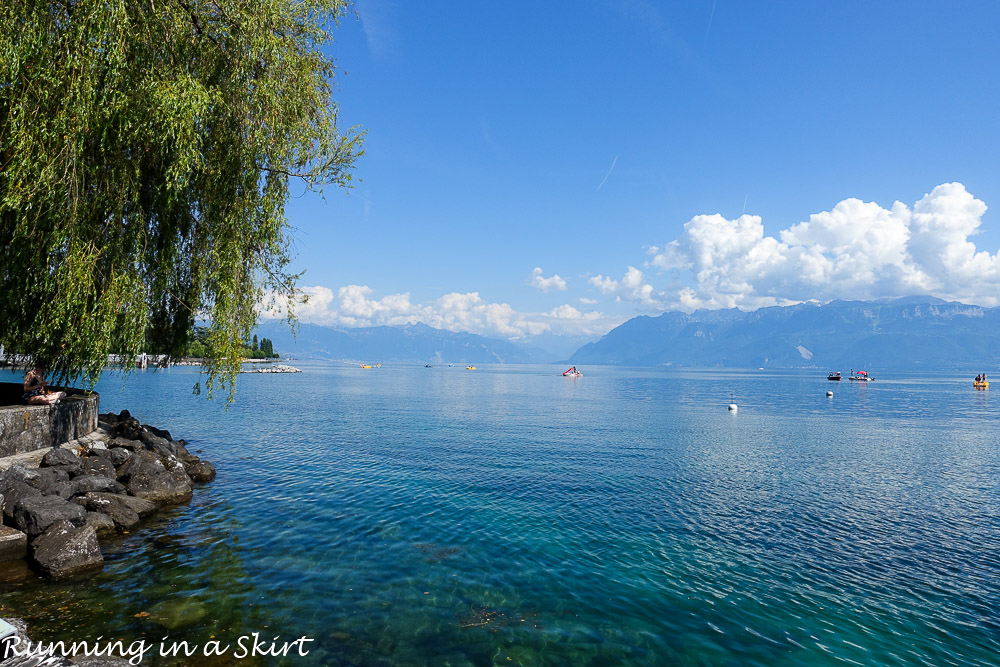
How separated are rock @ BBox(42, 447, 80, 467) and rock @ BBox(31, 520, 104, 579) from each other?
18.9 ft

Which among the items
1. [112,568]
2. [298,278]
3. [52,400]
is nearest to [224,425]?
[52,400]

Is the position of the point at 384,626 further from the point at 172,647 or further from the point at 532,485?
the point at 532,485

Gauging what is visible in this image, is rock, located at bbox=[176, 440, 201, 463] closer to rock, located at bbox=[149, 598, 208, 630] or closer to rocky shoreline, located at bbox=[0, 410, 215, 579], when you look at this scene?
rocky shoreline, located at bbox=[0, 410, 215, 579]

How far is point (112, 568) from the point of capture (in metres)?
13.7

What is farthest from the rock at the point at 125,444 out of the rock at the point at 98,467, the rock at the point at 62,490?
the rock at the point at 62,490

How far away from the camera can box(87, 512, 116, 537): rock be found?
640 inches

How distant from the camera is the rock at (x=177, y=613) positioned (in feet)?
36.5

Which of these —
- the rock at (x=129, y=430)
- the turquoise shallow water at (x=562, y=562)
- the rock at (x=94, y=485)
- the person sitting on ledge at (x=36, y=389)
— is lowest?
the turquoise shallow water at (x=562, y=562)

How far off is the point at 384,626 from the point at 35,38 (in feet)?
61.8

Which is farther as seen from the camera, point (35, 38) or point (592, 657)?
point (35, 38)

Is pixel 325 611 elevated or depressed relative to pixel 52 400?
depressed

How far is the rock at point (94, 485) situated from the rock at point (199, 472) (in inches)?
191

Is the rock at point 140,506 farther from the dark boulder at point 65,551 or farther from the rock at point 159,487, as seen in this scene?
the dark boulder at point 65,551

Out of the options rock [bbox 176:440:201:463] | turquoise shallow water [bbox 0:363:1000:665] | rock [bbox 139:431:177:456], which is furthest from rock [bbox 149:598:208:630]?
rock [bbox 176:440:201:463]
